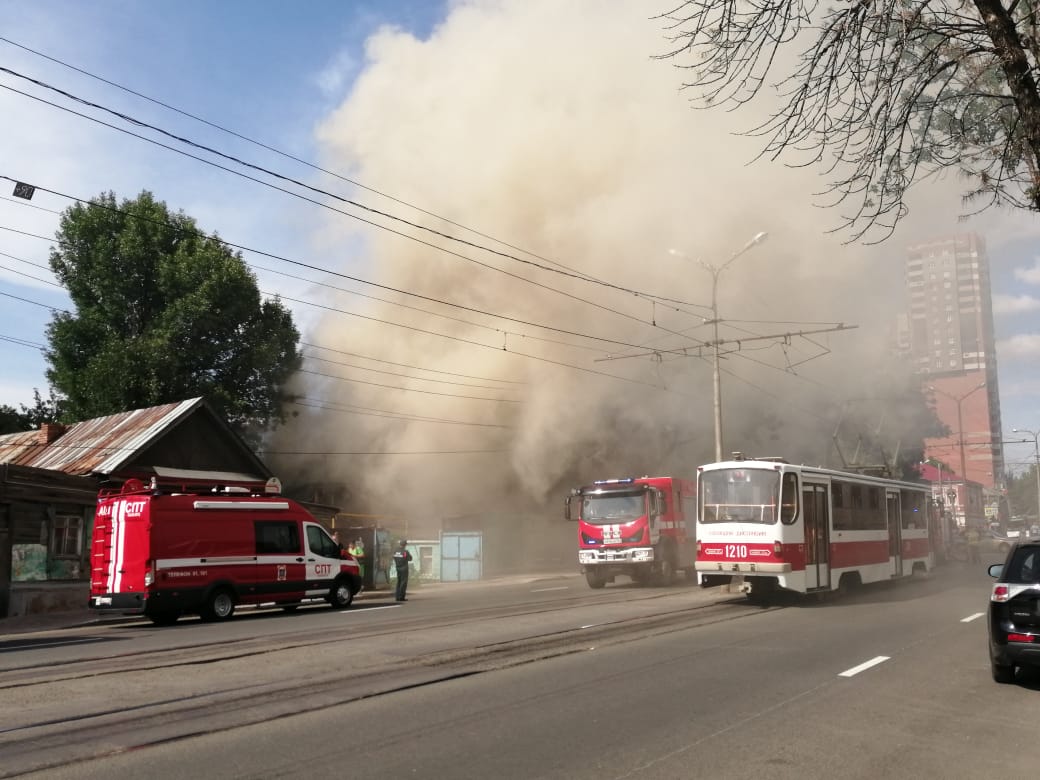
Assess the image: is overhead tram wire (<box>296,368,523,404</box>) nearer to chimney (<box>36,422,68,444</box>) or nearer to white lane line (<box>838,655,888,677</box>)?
chimney (<box>36,422,68,444</box>)

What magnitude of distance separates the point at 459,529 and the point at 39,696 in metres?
29.5

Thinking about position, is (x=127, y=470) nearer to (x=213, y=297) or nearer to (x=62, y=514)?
(x=62, y=514)

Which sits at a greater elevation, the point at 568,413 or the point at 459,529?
the point at 568,413

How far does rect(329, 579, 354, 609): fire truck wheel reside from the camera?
1828 cm

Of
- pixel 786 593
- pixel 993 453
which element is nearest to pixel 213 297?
pixel 786 593

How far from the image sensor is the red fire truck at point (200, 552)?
50.6 feet

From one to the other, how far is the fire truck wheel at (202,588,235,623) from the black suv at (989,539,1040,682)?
1272 cm

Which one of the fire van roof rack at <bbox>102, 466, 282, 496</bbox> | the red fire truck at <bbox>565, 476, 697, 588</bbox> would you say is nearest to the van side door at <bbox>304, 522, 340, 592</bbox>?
the fire van roof rack at <bbox>102, 466, 282, 496</bbox>

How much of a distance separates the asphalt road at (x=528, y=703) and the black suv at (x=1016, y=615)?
300 mm

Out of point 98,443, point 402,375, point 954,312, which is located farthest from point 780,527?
point 954,312

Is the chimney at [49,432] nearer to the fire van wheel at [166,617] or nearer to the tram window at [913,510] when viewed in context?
the fire van wheel at [166,617]

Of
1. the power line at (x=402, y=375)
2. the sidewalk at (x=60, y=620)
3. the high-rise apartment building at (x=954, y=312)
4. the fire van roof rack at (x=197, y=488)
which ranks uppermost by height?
the high-rise apartment building at (x=954, y=312)

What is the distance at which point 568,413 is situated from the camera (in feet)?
123

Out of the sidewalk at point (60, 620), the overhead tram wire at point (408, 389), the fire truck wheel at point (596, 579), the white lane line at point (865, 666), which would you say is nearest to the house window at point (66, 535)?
the sidewalk at point (60, 620)
